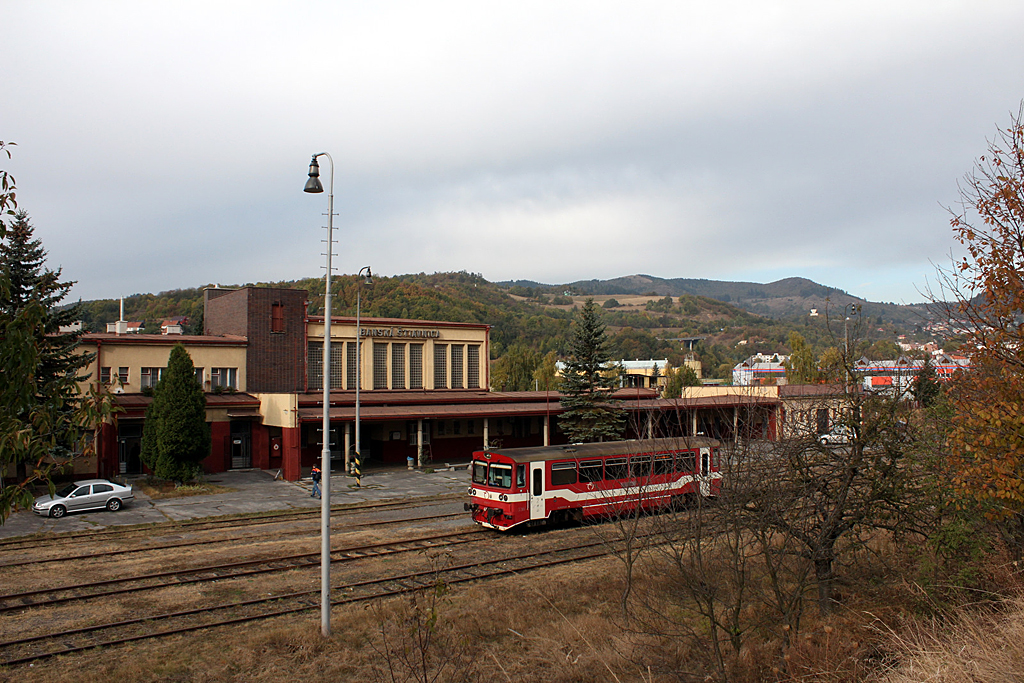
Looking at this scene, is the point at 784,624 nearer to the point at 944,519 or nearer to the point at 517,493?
the point at 944,519

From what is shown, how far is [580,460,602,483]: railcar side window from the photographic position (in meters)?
22.4

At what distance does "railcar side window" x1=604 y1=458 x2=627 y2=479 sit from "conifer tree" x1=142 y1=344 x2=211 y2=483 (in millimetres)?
20500

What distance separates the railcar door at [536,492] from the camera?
851 inches

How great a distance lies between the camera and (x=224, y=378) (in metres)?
41.9

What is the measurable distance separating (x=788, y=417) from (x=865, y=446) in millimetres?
1460

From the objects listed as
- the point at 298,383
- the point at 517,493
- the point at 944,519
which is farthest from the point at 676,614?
the point at 298,383

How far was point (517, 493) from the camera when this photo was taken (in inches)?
844

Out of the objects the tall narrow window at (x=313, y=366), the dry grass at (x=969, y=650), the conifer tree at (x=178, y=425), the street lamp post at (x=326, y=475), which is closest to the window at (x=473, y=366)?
the tall narrow window at (x=313, y=366)

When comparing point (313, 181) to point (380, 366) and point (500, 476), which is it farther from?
point (380, 366)

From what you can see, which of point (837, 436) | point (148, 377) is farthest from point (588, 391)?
point (837, 436)

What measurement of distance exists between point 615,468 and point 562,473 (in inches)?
77.5

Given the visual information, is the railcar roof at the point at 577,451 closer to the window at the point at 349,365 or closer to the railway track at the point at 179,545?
the railway track at the point at 179,545

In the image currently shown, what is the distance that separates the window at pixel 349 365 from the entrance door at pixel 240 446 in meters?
6.82

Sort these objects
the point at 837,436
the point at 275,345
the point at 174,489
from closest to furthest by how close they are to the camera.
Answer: the point at 837,436, the point at 174,489, the point at 275,345
